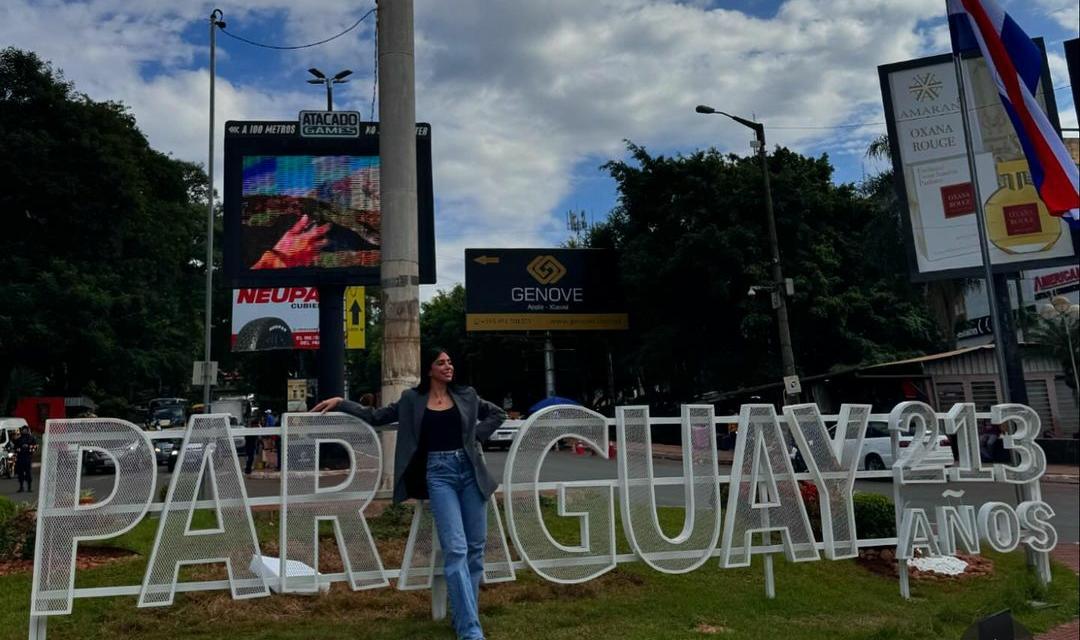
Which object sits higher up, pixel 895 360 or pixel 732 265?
pixel 732 265

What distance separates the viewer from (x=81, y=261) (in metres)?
33.9

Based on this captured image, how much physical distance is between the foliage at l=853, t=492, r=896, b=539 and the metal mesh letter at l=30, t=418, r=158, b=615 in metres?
6.29

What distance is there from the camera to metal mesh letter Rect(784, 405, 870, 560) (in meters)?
6.53

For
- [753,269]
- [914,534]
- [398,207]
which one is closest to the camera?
[914,534]

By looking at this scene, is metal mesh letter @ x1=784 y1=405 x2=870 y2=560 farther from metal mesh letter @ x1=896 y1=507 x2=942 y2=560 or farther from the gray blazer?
the gray blazer

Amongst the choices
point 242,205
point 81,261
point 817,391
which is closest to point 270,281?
point 242,205

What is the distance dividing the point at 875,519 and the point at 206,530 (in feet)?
19.8

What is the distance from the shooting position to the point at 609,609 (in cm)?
601

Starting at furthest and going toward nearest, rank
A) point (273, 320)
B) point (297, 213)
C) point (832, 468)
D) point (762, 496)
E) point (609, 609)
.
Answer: point (273, 320), point (297, 213), point (832, 468), point (762, 496), point (609, 609)

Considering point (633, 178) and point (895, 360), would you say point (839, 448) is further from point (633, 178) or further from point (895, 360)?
point (633, 178)

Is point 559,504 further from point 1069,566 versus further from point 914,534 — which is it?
point 1069,566

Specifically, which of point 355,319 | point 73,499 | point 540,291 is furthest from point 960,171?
point 540,291

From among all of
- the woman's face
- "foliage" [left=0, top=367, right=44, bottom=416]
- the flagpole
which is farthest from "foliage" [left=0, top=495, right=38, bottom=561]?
"foliage" [left=0, top=367, right=44, bottom=416]

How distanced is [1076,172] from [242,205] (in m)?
12.2
